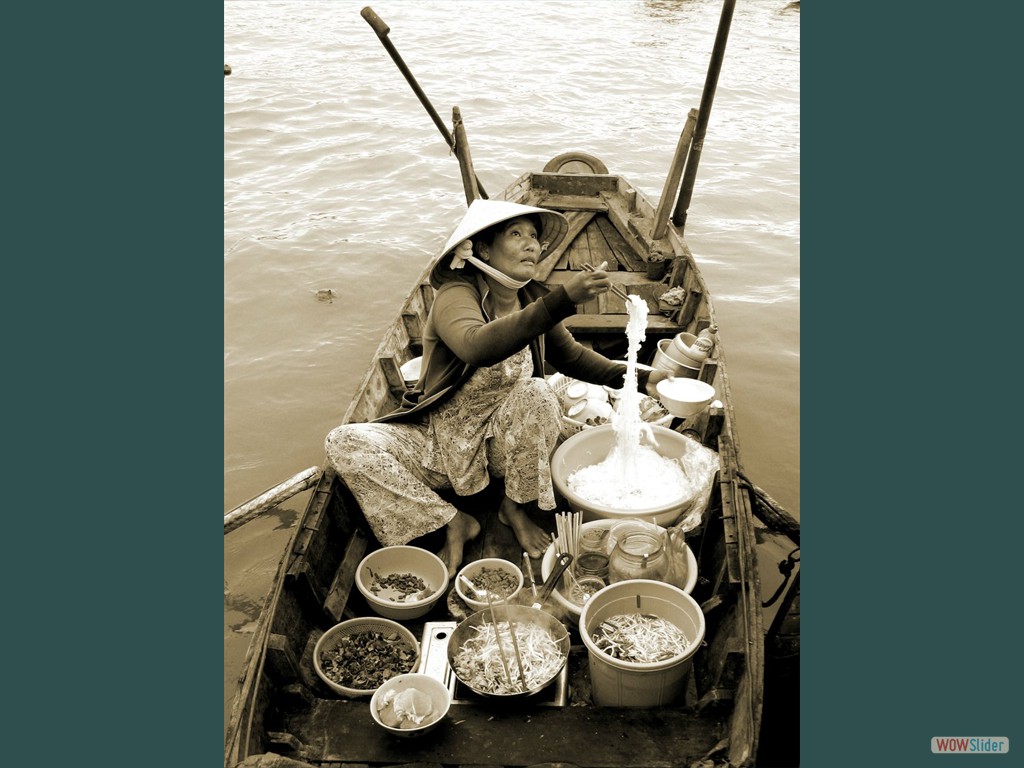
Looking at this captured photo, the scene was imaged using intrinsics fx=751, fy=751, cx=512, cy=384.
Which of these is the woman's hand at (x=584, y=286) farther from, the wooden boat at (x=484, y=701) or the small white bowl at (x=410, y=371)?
the small white bowl at (x=410, y=371)

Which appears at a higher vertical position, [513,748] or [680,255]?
[680,255]

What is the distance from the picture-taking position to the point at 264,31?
17703 millimetres

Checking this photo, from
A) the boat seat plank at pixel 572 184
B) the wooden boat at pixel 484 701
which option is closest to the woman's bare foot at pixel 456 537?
the wooden boat at pixel 484 701

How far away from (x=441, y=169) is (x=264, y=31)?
9.69 m

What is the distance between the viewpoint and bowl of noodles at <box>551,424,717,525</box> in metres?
3.47

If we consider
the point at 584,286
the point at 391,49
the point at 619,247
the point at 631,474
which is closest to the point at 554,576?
the point at 631,474

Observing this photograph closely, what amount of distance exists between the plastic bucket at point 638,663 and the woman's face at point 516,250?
1307 mm

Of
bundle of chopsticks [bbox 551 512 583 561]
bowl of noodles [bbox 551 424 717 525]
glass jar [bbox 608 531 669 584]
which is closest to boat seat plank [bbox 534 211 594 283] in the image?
bowl of noodles [bbox 551 424 717 525]

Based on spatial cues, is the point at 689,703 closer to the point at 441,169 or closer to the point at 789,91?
the point at 441,169

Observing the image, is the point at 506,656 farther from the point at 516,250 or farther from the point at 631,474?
the point at 516,250

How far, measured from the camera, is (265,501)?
4.09m

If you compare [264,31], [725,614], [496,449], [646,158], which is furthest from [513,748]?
[264,31]

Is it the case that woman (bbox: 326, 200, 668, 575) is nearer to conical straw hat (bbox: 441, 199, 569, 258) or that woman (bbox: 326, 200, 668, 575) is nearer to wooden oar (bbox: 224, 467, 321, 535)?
conical straw hat (bbox: 441, 199, 569, 258)

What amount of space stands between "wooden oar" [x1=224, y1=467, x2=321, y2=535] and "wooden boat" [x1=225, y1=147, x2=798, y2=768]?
65 cm
